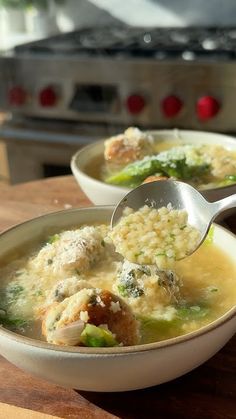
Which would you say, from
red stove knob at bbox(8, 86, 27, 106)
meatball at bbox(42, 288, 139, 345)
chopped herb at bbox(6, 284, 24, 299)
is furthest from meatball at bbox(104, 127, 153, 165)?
red stove knob at bbox(8, 86, 27, 106)

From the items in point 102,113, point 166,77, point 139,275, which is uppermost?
point 139,275

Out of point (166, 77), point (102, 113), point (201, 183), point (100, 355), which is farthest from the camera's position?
point (102, 113)

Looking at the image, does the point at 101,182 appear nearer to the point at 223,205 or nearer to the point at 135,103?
the point at 223,205

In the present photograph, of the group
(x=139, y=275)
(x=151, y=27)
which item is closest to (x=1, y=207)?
(x=139, y=275)

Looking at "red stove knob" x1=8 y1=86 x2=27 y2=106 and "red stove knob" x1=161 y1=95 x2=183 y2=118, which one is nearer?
"red stove knob" x1=161 y1=95 x2=183 y2=118

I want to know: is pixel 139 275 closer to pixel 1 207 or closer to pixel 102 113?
pixel 1 207

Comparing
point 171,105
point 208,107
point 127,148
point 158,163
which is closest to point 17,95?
point 171,105

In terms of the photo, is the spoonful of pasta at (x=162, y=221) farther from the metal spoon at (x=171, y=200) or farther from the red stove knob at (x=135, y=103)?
the red stove knob at (x=135, y=103)

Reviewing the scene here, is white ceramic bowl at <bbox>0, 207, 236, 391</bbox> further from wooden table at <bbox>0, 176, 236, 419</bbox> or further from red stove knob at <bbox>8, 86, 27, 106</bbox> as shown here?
red stove knob at <bbox>8, 86, 27, 106</bbox>
